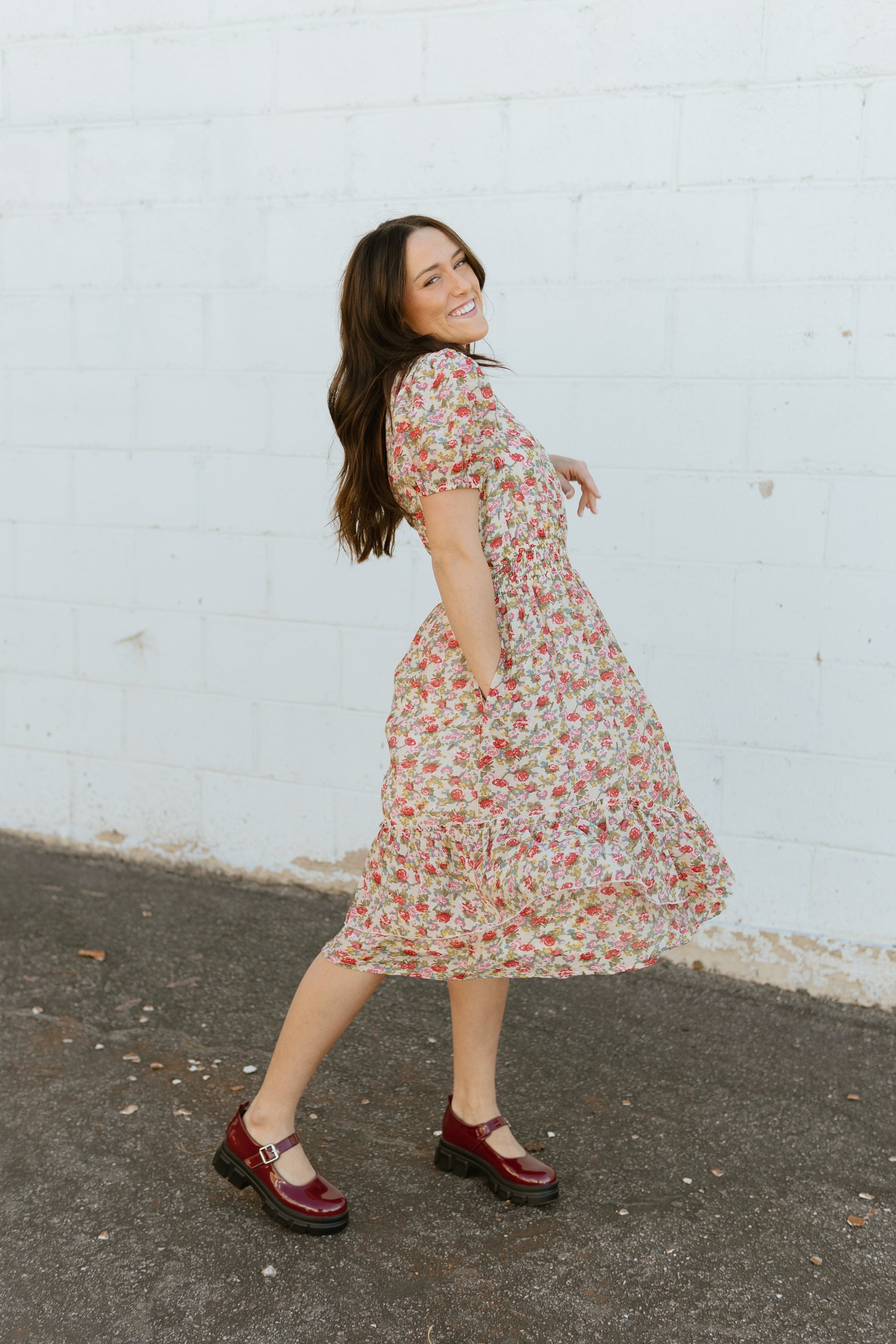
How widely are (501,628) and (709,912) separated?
62cm

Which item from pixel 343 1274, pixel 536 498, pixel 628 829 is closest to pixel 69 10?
pixel 536 498

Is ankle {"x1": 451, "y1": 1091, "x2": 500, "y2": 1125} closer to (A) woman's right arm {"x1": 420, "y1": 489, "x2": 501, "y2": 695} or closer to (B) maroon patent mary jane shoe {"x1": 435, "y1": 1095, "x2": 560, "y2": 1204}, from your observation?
(B) maroon patent mary jane shoe {"x1": 435, "y1": 1095, "x2": 560, "y2": 1204}

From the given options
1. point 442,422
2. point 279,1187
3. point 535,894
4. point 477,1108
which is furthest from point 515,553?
point 279,1187

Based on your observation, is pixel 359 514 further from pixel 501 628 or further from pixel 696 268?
pixel 696 268

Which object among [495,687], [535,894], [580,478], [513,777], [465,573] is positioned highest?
[580,478]

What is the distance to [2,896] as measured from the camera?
3.57 meters

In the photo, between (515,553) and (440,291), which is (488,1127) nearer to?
(515,553)

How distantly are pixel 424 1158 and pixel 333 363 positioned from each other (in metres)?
2.05

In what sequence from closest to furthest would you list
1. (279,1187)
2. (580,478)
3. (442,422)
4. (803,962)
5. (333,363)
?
1. (442,422)
2. (279,1187)
3. (580,478)
4. (803,962)
5. (333,363)

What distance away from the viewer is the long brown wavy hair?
1.96 meters

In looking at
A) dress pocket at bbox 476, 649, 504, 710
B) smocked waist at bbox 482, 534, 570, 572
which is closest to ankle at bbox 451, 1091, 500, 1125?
dress pocket at bbox 476, 649, 504, 710

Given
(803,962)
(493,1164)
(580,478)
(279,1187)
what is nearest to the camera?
(279,1187)

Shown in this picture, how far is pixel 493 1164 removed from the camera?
2213mm

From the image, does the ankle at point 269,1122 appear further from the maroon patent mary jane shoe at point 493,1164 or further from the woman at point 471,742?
the maroon patent mary jane shoe at point 493,1164
